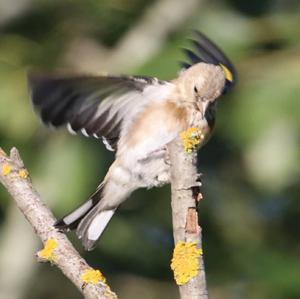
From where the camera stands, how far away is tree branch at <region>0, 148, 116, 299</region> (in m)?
3.17

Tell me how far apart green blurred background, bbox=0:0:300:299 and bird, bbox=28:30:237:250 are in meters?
0.54

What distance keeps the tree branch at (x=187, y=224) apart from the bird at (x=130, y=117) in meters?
1.27

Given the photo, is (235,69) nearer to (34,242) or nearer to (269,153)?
(269,153)

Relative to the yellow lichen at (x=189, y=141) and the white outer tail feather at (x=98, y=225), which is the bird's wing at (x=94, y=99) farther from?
the yellow lichen at (x=189, y=141)

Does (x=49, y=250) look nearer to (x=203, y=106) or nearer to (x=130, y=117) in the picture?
(x=203, y=106)

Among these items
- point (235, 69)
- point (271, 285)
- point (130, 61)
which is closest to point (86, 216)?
point (235, 69)

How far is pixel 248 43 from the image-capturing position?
5992mm

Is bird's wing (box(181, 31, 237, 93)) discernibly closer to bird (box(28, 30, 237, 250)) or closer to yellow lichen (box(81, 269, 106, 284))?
bird (box(28, 30, 237, 250))

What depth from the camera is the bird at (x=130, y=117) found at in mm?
4609

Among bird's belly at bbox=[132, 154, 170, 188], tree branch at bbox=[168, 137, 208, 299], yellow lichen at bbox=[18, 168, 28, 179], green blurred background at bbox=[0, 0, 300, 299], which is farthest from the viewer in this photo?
green blurred background at bbox=[0, 0, 300, 299]

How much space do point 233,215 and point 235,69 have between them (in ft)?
6.87

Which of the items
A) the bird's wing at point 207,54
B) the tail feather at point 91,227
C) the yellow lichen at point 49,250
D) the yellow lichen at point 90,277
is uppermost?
the bird's wing at point 207,54

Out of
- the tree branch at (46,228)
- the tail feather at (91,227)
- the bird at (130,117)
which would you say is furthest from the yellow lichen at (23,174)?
the tail feather at (91,227)

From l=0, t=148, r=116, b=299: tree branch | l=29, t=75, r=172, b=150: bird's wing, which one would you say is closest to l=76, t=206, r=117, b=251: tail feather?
l=29, t=75, r=172, b=150: bird's wing
